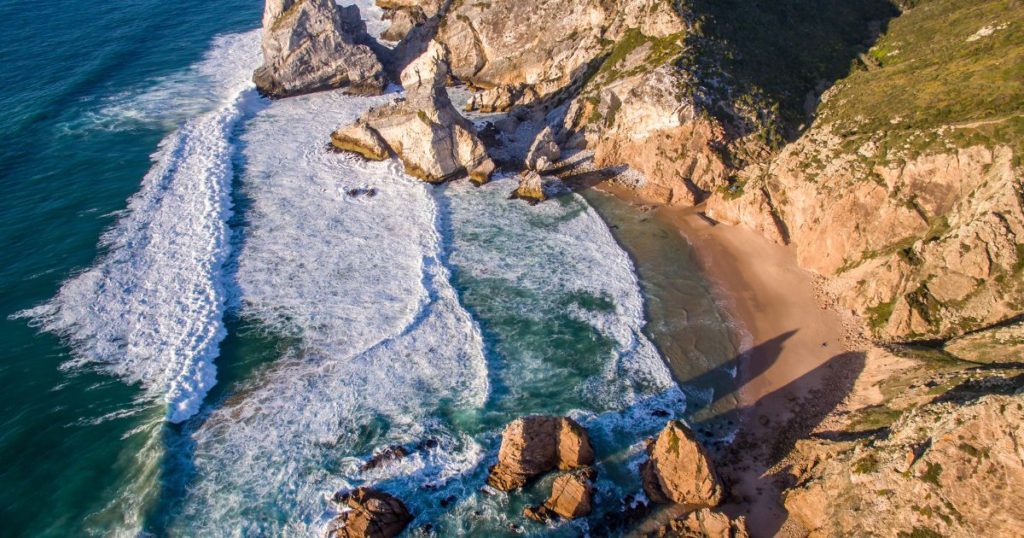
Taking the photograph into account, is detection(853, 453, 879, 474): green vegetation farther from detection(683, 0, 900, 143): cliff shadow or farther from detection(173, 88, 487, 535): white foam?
detection(683, 0, 900, 143): cliff shadow

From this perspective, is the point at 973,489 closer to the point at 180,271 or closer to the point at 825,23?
the point at 180,271

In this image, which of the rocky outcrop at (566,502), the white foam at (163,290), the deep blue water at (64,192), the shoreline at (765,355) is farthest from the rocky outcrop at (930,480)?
the deep blue water at (64,192)

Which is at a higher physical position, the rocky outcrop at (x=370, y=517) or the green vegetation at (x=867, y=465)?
the green vegetation at (x=867, y=465)

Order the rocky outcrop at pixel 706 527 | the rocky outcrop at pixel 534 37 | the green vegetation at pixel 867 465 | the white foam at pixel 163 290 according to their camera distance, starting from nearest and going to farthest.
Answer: the green vegetation at pixel 867 465
the rocky outcrop at pixel 706 527
the white foam at pixel 163 290
the rocky outcrop at pixel 534 37

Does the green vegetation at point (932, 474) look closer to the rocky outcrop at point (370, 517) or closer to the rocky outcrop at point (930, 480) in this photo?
the rocky outcrop at point (930, 480)

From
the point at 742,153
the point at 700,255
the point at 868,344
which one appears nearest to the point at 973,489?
the point at 868,344

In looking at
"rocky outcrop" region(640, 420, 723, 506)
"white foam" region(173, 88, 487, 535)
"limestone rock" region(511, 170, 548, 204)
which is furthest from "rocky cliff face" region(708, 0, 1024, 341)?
"white foam" region(173, 88, 487, 535)
